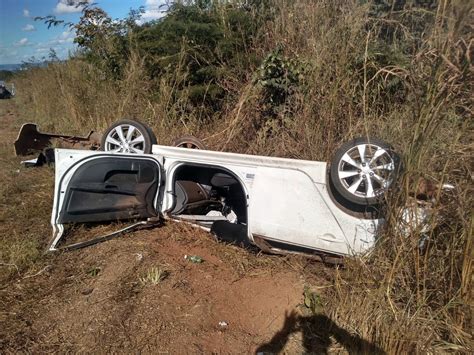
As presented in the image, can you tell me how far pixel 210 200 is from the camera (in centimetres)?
550

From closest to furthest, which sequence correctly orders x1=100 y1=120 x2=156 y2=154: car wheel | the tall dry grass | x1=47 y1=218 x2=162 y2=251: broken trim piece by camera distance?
the tall dry grass → x1=47 y1=218 x2=162 y2=251: broken trim piece → x1=100 y1=120 x2=156 y2=154: car wheel

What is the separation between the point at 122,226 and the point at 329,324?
8.62 ft

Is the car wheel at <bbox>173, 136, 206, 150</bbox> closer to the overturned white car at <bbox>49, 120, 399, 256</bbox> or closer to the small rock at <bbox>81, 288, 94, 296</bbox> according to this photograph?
the overturned white car at <bbox>49, 120, 399, 256</bbox>

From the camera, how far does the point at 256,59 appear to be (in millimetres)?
6949

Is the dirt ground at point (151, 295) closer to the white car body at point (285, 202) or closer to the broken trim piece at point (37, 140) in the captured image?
the white car body at point (285, 202)

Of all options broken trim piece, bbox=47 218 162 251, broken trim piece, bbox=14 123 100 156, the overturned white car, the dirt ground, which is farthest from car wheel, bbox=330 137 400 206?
broken trim piece, bbox=14 123 100 156

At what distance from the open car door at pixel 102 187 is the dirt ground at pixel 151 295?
0.29m

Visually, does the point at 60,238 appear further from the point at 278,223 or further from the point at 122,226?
the point at 278,223

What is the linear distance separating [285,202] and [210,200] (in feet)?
5.73

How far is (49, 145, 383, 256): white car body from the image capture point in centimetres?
367

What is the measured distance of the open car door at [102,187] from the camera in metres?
4.34

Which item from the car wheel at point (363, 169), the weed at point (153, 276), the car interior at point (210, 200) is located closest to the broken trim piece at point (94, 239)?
the car interior at point (210, 200)

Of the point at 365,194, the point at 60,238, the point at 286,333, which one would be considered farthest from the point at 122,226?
the point at 365,194

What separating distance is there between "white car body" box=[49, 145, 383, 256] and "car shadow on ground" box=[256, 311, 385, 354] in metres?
0.61
